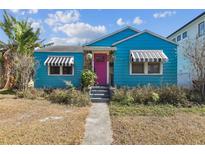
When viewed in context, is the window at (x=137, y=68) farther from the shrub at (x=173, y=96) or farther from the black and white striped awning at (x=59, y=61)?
the black and white striped awning at (x=59, y=61)

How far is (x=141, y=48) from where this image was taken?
18.1 metres

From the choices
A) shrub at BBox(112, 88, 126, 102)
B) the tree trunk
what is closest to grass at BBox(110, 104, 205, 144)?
shrub at BBox(112, 88, 126, 102)

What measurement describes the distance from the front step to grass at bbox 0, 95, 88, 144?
9.25ft

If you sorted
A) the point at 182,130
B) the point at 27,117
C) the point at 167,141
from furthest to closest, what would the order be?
the point at 27,117
the point at 182,130
the point at 167,141

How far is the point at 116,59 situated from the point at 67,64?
4.12 m

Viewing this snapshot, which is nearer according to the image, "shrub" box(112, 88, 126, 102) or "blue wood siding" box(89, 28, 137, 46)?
"shrub" box(112, 88, 126, 102)

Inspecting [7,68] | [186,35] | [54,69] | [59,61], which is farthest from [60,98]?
[186,35]

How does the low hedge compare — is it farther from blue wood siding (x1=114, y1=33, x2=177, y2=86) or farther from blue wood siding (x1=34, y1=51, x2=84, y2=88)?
blue wood siding (x1=34, y1=51, x2=84, y2=88)

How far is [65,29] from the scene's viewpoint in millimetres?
25234

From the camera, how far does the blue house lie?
709 inches

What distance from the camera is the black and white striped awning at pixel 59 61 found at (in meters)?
18.8

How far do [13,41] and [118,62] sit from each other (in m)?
12.7
